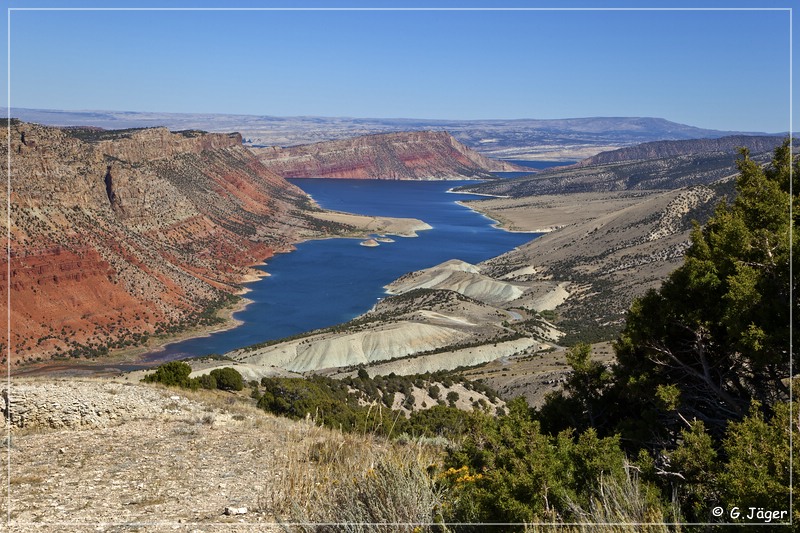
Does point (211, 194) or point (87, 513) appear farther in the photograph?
point (211, 194)

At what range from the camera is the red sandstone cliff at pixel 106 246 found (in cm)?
6172

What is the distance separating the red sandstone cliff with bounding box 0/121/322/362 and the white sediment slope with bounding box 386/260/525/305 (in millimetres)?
22813

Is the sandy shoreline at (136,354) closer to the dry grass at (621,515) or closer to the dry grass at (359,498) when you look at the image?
the dry grass at (359,498)

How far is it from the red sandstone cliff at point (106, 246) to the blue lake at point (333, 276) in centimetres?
511

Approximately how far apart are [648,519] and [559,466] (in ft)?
5.64

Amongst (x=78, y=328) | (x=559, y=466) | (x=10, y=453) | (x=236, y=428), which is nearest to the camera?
(x=559, y=466)

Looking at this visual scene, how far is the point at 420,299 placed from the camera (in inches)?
3093

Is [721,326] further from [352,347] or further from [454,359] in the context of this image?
[352,347]

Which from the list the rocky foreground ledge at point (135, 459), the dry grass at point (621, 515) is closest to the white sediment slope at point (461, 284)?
the rocky foreground ledge at point (135, 459)

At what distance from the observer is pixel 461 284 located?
3487 inches

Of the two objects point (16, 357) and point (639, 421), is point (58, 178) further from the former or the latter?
point (639, 421)

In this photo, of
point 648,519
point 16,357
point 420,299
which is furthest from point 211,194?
Answer: point 648,519

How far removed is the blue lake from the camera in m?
71.7

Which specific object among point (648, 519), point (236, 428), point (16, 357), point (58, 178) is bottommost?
point (16, 357)
